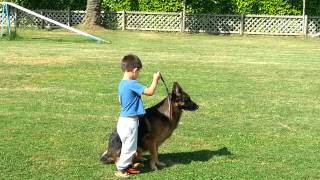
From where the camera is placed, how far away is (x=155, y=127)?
6527 mm

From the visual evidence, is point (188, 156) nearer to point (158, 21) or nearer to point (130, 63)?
point (130, 63)

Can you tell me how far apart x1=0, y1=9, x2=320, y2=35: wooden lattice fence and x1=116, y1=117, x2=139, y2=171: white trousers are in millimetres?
24462

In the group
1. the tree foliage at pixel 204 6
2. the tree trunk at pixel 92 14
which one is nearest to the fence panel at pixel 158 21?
the tree foliage at pixel 204 6

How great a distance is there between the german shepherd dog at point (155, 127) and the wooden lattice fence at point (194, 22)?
2417 cm

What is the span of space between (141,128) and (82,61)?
32.5 ft

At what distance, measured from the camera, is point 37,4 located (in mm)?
33094

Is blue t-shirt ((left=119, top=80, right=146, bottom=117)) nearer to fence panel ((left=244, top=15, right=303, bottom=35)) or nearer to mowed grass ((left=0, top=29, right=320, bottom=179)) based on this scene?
mowed grass ((left=0, top=29, right=320, bottom=179))

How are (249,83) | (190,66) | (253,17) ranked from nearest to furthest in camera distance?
(249,83), (190,66), (253,17)

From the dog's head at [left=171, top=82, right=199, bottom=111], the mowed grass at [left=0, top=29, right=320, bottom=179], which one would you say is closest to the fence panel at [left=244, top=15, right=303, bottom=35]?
the mowed grass at [left=0, top=29, right=320, bottom=179]

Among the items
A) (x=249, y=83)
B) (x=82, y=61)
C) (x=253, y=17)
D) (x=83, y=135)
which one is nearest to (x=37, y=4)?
(x=253, y=17)

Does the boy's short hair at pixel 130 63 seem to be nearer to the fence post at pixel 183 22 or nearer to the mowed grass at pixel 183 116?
the mowed grass at pixel 183 116

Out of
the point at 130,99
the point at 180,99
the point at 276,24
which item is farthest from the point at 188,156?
the point at 276,24

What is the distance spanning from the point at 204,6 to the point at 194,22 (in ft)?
3.95

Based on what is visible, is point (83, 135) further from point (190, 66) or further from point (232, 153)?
point (190, 66)
